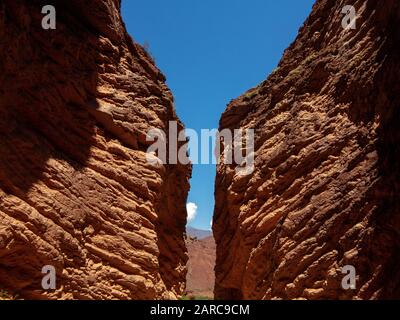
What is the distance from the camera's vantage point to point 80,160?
12.9 meters

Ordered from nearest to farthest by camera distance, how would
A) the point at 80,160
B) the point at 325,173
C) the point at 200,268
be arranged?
1. the point at 80,160
2. the point at 325,173
3. the point at 200,268

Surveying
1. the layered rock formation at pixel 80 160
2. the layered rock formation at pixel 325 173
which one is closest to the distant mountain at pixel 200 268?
the layered rock formation at pixel 325 173

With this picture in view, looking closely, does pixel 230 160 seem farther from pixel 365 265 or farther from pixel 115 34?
pixel 365 265

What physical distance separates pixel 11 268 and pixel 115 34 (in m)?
8.71

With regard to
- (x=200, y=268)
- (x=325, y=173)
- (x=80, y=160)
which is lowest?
(x=200, y=268)

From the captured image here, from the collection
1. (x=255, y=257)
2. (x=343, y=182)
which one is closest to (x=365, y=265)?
(x=343, y=182)

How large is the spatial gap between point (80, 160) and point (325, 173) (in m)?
7.72

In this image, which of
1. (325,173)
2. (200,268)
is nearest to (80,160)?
(325,173)

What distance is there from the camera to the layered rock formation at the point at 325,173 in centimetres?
1127

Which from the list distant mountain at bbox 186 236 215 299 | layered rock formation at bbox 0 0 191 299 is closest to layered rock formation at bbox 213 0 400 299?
layered rock formation at bbox 0 0 191 299

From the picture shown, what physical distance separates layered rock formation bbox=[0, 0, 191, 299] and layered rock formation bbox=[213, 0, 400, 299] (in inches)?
139

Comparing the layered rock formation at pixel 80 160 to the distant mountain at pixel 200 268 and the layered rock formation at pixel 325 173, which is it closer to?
the layered rock formation at pixel 325 173

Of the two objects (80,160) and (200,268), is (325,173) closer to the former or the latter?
(80,160)

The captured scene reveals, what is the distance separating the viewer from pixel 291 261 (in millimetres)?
13219
